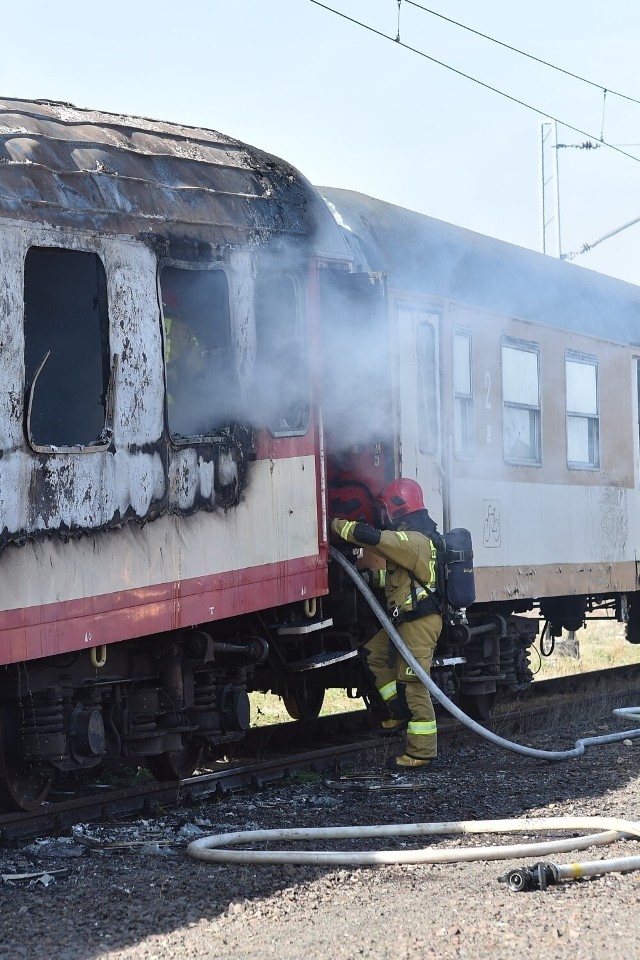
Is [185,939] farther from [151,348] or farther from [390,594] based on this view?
[390,594]

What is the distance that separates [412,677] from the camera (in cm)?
901

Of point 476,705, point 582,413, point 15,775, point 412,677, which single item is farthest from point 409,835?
point 582,413

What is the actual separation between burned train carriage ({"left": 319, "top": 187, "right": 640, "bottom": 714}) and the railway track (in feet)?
1.64

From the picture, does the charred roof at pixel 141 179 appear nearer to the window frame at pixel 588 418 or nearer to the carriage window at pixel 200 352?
the carriage window at pixel 200 352

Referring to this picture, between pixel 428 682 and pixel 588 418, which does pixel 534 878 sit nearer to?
pixel 428 682

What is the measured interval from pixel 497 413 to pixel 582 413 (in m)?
1.81

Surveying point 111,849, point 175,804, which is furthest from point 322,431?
point 111,849

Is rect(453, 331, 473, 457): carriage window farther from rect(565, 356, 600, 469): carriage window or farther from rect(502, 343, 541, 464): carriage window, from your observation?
rect(565, 356, 600, 469): carriage window

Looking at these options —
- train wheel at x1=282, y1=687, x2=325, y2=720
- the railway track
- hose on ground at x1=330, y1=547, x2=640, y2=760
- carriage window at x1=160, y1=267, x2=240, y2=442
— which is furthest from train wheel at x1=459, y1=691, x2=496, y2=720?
carriage window at x1=160, y1=267, x2=240, y2=442

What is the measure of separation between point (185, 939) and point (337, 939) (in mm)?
560

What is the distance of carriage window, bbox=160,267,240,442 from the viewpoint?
7.09 meters

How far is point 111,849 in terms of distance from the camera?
639 cm

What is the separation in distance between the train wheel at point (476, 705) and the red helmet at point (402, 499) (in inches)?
Result: 108

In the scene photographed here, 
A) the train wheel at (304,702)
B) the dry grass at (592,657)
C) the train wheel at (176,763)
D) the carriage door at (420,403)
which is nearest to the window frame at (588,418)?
the carriage door at (420,403)
